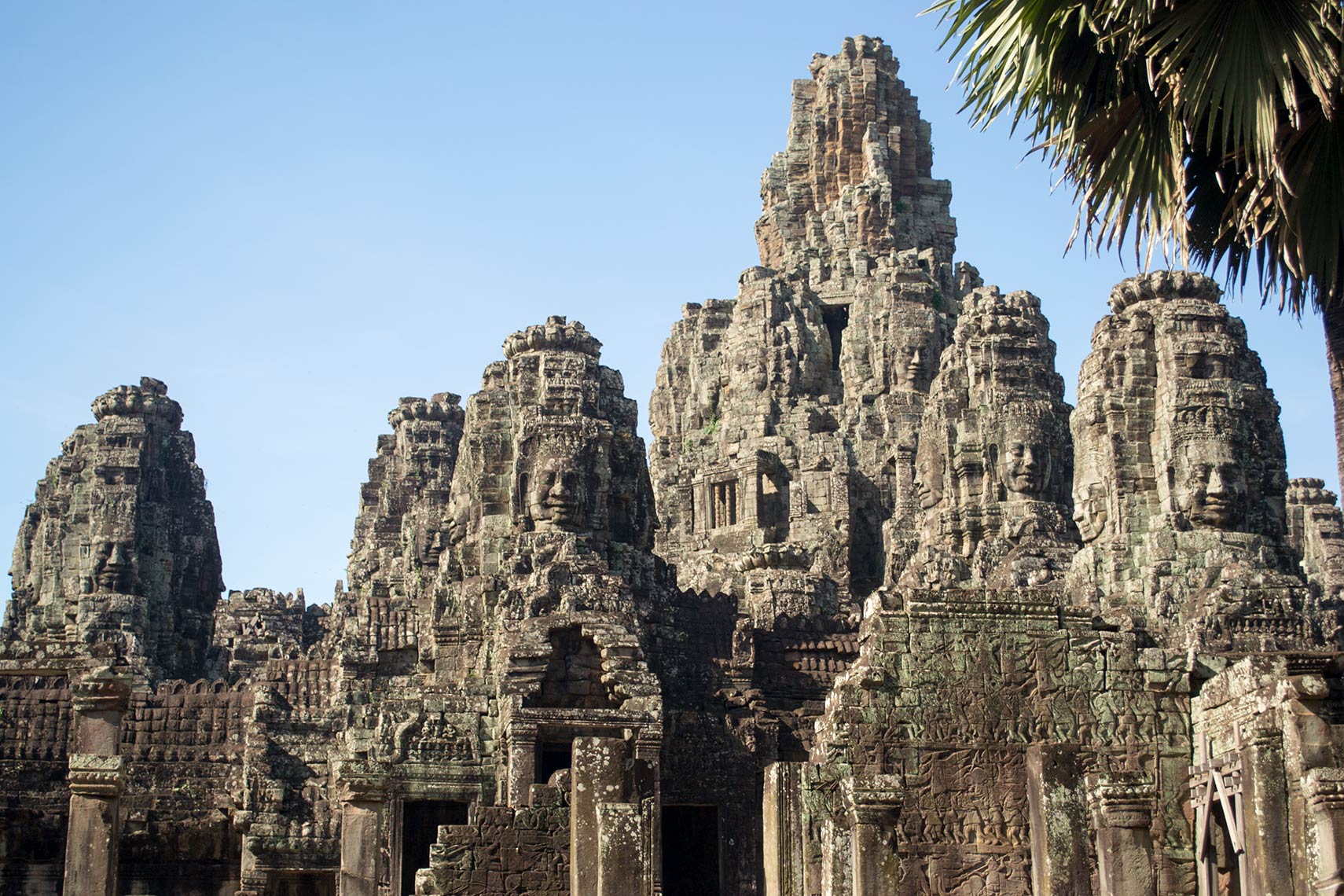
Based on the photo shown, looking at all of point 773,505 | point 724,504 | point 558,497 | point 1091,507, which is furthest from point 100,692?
point 724,504

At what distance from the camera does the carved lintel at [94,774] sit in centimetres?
2844

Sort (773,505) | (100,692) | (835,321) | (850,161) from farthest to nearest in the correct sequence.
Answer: (850,161) < (835,321) < (773,505) < (100,692)

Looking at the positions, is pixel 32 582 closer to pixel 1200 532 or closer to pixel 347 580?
pixel 347 580

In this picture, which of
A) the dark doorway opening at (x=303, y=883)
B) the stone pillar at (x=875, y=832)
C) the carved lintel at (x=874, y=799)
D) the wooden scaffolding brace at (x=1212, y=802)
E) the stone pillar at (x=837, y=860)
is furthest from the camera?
the dark doorway opening at (x=303, y=883)

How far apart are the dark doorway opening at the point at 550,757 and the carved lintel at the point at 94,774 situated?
7.28m

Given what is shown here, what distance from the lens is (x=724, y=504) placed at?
60656 millimetres

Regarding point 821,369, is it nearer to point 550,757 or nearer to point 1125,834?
point 550,757

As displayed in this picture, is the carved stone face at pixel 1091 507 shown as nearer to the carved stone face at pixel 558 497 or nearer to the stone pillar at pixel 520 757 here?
the carved stone face at pixel 558 497

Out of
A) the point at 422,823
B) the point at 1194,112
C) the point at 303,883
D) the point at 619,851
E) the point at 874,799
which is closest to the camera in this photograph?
the point at 1194,112

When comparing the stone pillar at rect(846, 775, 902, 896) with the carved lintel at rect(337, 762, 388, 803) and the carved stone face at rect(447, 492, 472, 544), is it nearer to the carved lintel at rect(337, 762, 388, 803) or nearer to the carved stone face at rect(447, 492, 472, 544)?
the carved lintel at rect(337, 762, 388, 803)

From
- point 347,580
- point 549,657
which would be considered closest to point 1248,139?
point 549,657

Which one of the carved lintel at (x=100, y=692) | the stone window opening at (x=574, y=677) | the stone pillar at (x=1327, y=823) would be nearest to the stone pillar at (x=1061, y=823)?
the stone pillar at (x=1327, y=823)

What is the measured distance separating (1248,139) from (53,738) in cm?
2696

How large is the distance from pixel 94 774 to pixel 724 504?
110 feet
